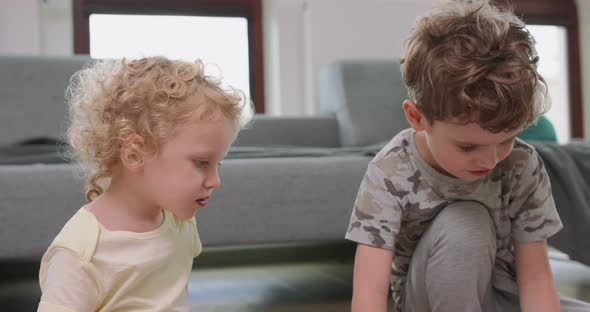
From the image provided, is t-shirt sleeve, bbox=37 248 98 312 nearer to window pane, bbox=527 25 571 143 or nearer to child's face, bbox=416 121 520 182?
child's face, bbox=416 121 520 182

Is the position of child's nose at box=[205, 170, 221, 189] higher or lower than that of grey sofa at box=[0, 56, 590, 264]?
higher

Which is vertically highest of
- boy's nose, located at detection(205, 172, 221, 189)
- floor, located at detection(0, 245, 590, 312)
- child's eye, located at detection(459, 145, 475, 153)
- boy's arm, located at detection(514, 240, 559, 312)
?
child's eye, located at detection(459, 145, 475, 153)

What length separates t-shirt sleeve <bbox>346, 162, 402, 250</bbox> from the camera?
885 millimetres

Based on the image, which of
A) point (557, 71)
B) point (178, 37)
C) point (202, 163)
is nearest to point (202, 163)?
point (202, 163)

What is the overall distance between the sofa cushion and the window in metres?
0.62

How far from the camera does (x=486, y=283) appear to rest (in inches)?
35.2

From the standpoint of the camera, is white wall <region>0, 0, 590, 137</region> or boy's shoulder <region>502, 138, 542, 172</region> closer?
boy's shoulder <region>502, 138, 542, 172</region>

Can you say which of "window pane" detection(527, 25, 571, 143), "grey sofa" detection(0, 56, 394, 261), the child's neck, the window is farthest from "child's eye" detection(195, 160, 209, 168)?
"window pane" detection(527, 25, 571, 143)

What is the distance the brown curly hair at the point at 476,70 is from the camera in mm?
760

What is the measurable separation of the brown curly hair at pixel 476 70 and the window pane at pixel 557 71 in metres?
3.29

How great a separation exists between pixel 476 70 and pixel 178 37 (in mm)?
2560

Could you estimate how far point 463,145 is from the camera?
2.62 feet

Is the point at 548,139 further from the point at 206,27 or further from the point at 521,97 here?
the point at 206,27

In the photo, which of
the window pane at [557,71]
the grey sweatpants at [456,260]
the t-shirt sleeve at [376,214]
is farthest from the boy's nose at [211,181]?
the window pane at [557,71]
